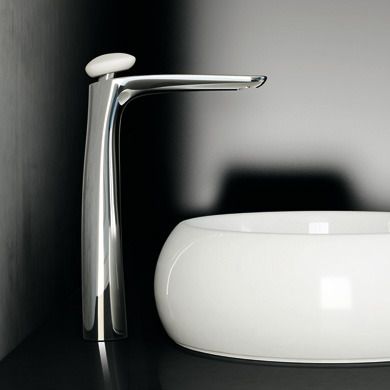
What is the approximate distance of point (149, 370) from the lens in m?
0.54

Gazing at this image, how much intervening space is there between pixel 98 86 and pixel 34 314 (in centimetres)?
18

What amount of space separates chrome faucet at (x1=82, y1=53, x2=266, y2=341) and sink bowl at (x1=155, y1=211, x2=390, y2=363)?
61 millimetres

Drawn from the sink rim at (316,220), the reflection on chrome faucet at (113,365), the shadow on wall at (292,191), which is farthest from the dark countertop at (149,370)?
the shadow on wall at (292,191)

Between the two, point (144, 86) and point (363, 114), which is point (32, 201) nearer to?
point (144, 86)

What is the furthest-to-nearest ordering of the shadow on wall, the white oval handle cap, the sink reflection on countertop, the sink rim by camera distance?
the shadow on wall
the sink rim
the white oval handle cap
the sink reflection on countertop

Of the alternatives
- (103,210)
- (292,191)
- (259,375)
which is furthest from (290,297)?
(292,191)

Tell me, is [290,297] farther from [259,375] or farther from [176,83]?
[176,83]

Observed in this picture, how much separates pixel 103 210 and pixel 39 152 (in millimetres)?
91

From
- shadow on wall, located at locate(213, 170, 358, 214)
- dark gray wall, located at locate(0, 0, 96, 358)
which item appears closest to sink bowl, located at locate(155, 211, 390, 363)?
dark gray wall, located at locate(0, 0, 96, 358)

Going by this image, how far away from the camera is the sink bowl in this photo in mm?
533

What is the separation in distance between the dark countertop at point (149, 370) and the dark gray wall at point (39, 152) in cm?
3

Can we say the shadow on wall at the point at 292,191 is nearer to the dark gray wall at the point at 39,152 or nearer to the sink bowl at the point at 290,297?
the dark gray wall at the point at 39,152

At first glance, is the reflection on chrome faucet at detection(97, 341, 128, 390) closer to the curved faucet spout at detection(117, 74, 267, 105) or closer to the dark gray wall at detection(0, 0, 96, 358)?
the dark gray wall at detection(0, 0, 96, 358)

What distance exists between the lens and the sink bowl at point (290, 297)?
0.53m
